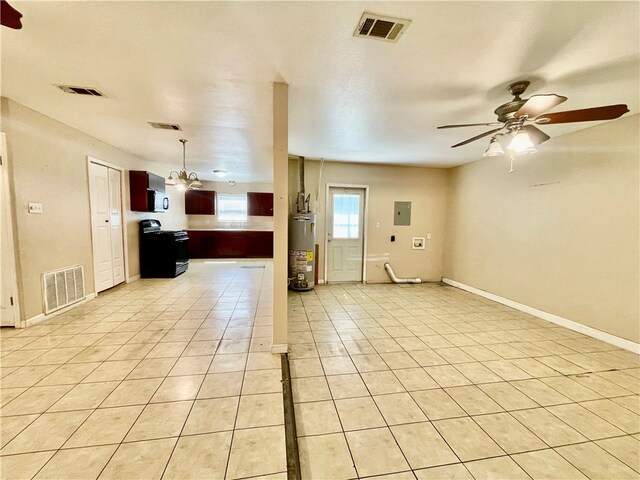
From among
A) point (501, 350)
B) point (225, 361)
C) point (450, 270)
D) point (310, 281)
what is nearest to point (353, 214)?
point (310, 281)

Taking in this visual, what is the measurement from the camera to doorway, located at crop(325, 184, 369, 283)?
5395 mm

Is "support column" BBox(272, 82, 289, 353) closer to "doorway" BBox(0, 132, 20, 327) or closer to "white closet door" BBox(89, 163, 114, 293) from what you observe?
"doorway" BBox(0, 132, 20, 327)

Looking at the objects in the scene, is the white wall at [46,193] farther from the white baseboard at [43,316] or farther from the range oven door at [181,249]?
the range oven door at [181,249]

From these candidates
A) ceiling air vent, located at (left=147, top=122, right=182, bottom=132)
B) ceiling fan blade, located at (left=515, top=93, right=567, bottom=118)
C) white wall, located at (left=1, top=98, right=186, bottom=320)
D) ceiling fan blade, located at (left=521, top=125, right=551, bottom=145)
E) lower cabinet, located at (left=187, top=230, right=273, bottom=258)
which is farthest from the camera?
lower cabinet, located at (left=187, top=230, right=273, bottom=258)

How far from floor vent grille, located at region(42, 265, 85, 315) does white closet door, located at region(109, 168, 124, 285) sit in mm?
895

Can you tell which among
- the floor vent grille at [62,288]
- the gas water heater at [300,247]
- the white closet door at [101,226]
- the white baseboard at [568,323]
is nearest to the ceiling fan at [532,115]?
the white baseboard at [568,323]

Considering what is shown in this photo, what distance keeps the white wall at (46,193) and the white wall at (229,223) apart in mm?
4116

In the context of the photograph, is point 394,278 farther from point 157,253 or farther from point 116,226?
point 116,226

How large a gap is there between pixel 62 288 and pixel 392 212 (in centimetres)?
552

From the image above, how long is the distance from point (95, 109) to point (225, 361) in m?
3.14

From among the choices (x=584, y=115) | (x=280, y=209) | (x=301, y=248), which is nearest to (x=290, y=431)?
(x=280, y=209)

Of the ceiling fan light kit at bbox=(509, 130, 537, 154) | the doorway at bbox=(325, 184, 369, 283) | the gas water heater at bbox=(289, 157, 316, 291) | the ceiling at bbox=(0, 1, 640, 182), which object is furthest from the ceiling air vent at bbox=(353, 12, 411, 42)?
the doorway at bbox=(325, 184, 369, 283)

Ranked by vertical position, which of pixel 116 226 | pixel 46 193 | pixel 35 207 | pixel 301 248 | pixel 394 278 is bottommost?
pixel 394 278

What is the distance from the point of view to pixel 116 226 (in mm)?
4719
